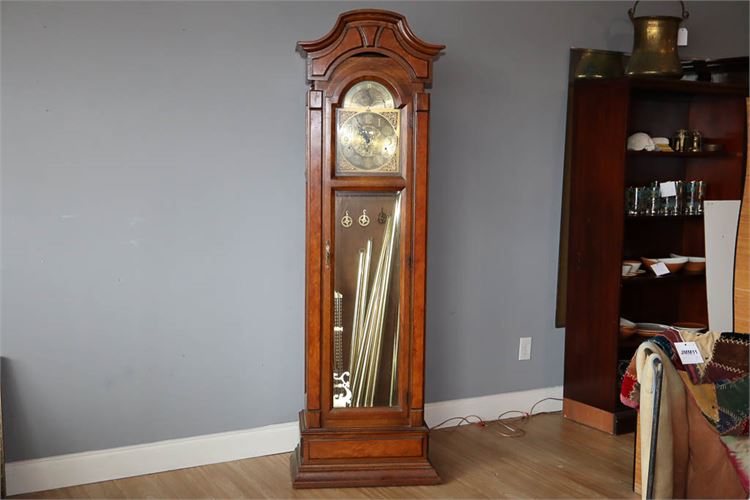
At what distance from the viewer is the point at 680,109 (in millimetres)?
4113

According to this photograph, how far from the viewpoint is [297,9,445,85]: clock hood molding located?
2816 mm

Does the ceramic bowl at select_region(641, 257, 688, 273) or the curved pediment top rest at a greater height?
the curved pediment top

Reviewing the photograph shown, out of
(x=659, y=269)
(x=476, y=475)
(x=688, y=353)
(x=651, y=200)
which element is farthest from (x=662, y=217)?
(x=476, y=475)

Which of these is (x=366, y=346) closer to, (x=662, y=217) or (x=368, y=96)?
(x=368, y=96)

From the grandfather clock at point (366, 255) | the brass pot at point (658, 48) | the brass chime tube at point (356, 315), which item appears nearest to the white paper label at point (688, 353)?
the grandfather clock at point (366, 255)

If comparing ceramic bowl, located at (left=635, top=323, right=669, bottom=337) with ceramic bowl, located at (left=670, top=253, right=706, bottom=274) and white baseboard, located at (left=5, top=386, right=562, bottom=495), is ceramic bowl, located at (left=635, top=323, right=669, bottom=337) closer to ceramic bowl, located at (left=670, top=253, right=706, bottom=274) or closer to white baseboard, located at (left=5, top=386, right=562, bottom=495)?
ceramic bowl, located at (left=670, top=253, right=706, bottom=274)

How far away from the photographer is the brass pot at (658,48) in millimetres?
3740

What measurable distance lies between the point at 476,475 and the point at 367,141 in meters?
1.39

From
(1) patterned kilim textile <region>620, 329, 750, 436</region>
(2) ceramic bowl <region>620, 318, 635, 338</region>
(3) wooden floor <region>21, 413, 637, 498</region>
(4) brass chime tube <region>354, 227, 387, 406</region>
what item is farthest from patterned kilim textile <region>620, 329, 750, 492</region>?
(2) ceramic bowl <region>620, 318, 635, 338</region>

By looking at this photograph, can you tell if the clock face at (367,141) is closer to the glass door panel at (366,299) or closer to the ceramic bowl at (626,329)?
the glass door panel at (366,299)

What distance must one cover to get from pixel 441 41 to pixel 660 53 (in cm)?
112

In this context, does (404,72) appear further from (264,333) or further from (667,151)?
(667,151)

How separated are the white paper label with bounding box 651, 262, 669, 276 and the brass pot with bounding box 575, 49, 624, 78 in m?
0.96

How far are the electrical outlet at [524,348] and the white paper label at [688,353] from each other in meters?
1.34
